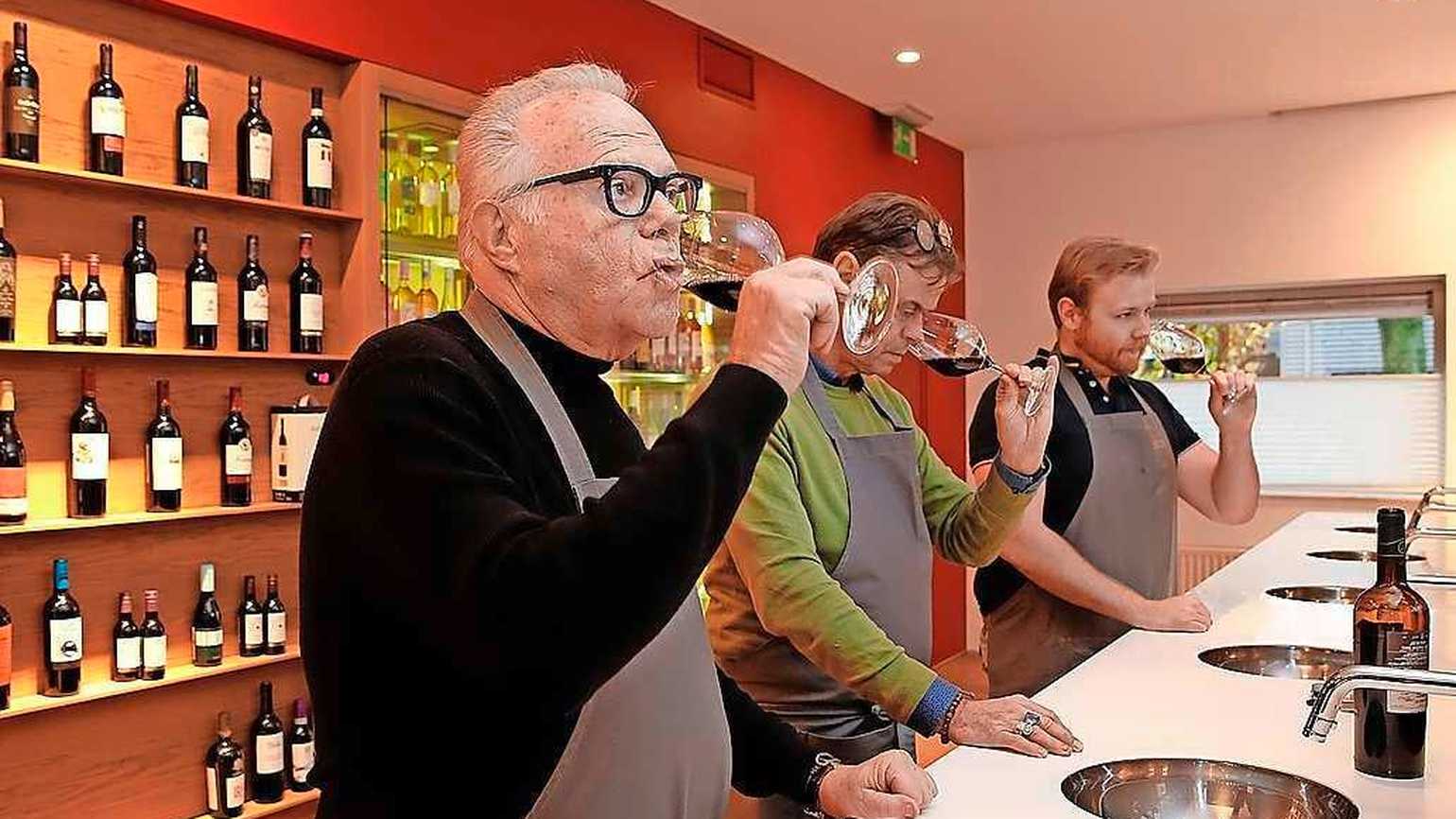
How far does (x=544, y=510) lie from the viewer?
1.17m

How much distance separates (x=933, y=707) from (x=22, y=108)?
2.35m

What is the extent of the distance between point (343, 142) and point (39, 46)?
0.82m

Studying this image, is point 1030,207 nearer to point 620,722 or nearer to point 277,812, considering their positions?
point 277,812

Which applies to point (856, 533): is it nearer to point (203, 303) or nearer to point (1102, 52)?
point (203, 303)

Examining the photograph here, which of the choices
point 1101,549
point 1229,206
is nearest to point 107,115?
point 1101,549

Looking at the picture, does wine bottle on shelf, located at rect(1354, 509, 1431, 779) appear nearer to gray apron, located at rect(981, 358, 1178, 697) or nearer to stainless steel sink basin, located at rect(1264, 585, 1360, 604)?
gray apron, located at rect(981, 358, 1178, 697)

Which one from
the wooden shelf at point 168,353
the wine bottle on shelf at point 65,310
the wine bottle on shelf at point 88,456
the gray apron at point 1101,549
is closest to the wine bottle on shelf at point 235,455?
the wooden shelf at point 168,353

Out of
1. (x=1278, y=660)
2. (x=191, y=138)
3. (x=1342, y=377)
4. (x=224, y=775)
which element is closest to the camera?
(x=1278, y=660)

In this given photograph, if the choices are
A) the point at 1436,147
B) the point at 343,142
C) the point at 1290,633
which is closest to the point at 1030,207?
the point at 1436,147

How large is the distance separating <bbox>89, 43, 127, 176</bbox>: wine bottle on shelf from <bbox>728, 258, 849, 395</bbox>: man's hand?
233 cm

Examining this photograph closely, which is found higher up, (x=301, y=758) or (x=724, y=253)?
(x=724, y=253)

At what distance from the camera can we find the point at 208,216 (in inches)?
127

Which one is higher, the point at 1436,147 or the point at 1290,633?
the point at 1436,147

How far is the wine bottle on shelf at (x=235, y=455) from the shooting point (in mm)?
3262
